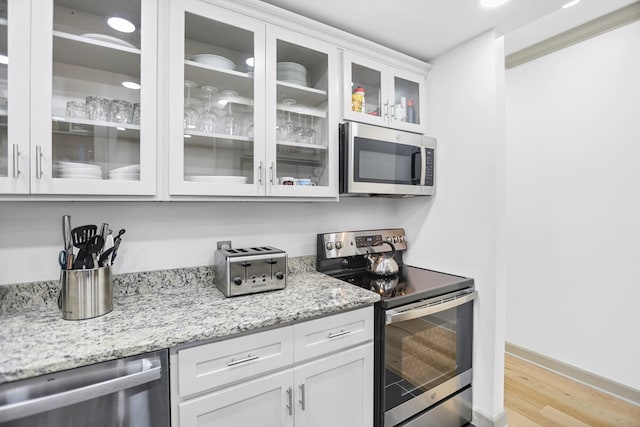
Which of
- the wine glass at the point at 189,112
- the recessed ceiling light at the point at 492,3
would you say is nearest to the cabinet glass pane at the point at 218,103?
the wine glass at the point at 189,112

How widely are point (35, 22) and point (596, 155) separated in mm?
3069

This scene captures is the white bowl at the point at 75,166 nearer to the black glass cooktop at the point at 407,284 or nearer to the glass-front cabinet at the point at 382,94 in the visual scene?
the glass-front cabinet at the point at 382,94

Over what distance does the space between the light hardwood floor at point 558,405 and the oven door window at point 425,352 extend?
548 mm

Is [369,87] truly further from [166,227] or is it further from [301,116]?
[166,227]

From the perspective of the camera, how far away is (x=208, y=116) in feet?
4.78

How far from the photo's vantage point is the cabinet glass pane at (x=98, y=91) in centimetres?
116

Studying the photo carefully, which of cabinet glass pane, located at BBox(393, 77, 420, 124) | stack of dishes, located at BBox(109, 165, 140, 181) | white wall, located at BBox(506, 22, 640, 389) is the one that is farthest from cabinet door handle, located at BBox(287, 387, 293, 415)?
white wall, located at BBox(506, 22, 640, 389)

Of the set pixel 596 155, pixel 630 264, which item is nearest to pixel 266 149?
pixel 596 155

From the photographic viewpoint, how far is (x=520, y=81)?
8.33 feet

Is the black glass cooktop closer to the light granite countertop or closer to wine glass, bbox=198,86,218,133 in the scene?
the light granite countertop

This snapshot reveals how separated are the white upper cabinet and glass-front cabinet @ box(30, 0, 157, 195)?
6 cm

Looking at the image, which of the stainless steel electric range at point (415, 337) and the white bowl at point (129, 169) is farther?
the stainless steel electric range at point (415, 337)

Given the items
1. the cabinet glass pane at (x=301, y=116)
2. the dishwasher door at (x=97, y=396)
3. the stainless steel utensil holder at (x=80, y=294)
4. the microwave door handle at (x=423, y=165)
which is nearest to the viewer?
the dishwasher door at (x=97, y=396)

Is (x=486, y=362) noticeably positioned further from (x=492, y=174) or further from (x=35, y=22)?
(x=35, y=22)
